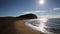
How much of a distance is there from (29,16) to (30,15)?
150 centimetres

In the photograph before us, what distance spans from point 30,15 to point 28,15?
1218 millimetres

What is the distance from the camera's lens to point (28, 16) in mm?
58375

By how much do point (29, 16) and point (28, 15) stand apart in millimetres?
2093

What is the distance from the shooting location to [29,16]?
195 ft

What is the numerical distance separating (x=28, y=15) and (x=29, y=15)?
672mm

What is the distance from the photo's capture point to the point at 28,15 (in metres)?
57.5

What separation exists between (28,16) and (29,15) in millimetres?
852

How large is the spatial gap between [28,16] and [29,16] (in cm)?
121

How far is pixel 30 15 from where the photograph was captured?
191 feet

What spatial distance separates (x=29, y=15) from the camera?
190 feet
